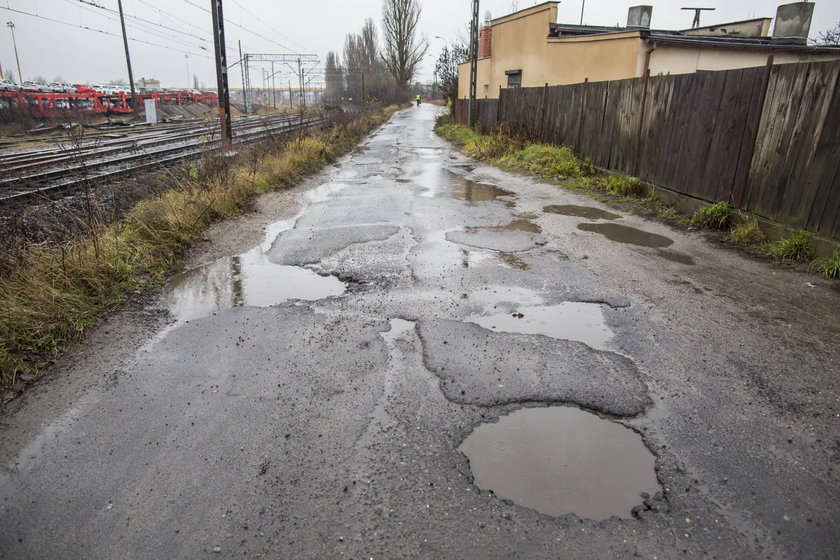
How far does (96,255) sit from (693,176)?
8058 mm

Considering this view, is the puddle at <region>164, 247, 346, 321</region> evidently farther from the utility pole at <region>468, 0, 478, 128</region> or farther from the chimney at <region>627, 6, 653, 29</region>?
the utility pole at <region>468, 0, 478, 128</region>

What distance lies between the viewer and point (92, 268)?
15.4ft

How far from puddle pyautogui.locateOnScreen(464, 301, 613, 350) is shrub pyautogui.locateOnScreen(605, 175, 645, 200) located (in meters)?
5.53

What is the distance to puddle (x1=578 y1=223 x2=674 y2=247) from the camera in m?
6.50

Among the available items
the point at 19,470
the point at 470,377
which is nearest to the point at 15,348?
the point at 19,470

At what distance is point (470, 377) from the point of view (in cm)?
328

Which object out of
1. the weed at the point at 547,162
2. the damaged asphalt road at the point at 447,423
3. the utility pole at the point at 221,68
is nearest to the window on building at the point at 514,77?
the weed at the point at 547,162

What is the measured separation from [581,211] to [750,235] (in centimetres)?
260

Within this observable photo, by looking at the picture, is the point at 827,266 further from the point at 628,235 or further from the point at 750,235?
the point at 628,235

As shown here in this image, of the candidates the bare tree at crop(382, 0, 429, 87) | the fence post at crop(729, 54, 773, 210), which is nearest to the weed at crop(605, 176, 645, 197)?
the fence post at crop(729, 54, 773, 210)

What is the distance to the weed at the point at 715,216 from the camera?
6.80 m

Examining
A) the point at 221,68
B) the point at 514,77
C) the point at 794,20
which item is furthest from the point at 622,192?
the point at 514,77

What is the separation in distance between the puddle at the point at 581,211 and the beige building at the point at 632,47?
615 centimetres

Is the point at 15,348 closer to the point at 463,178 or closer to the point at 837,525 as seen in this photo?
the point at 837,525
